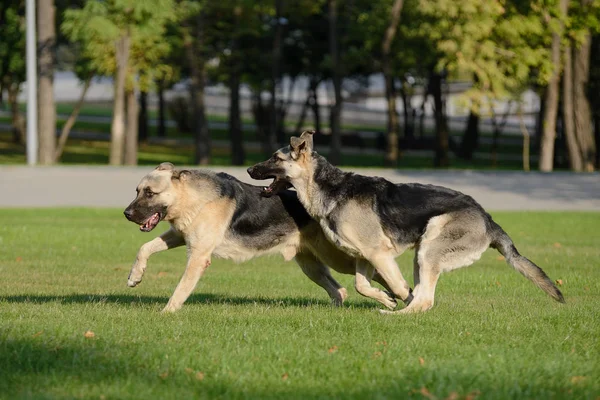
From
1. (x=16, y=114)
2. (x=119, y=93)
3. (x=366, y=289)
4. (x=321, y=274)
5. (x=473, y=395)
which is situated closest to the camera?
(x=473, y=395)

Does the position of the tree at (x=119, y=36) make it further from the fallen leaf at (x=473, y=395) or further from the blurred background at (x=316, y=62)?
the fallen leaf at (x=473, y=395)

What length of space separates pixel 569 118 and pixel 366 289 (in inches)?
1153

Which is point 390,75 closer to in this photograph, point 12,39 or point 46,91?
point 46,91

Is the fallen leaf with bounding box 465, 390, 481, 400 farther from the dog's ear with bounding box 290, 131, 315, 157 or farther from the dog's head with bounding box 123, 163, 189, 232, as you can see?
the dog's head with bounding box 123, 163, 189, 232

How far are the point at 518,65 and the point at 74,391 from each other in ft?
107

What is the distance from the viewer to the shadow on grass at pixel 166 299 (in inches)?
404

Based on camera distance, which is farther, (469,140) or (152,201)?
(469,140)

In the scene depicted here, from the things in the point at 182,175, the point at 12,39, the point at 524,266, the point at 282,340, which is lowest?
the point at 282,340

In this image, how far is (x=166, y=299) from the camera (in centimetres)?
1098

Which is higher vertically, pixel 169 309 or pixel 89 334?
pixel 89 334

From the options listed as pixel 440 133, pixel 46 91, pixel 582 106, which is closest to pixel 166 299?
pixel 46 91

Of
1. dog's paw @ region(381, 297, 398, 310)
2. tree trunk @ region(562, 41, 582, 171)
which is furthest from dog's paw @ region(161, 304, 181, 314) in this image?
tree trunk @ region(562, 41, 582, 171)

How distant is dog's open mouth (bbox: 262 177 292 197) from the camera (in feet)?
32.6

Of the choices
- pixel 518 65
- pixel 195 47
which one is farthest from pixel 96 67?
pixel 518 65
